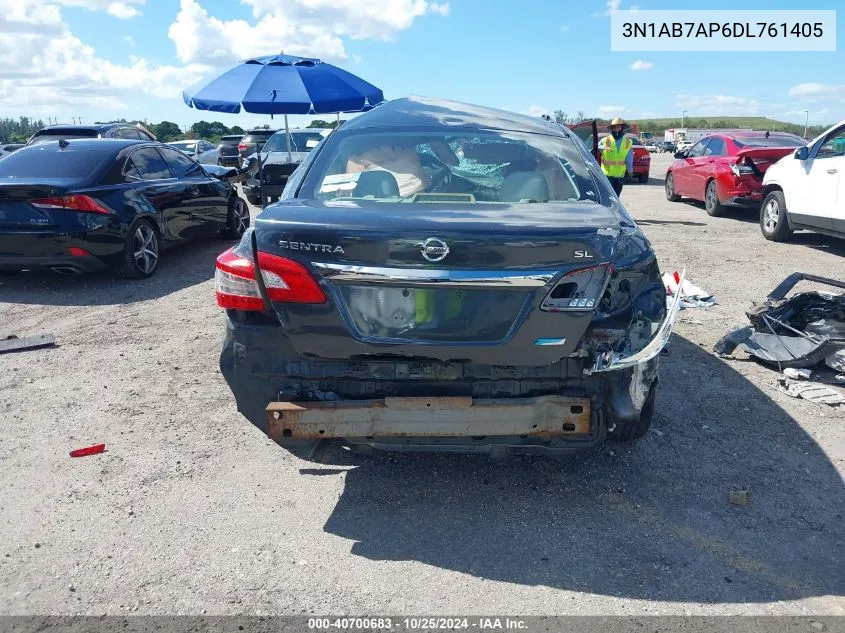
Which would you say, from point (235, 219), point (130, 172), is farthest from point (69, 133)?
point (130, 172)

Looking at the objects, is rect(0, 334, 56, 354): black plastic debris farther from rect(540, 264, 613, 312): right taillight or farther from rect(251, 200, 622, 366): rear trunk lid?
rect(540, 264, 613, 312): right taillight

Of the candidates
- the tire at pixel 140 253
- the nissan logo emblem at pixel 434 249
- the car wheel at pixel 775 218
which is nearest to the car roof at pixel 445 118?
the nissan logo emblem at pixel 434 249

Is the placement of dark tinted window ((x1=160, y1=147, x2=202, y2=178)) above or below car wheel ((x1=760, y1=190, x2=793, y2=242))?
above

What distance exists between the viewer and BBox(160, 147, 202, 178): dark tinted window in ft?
29.1

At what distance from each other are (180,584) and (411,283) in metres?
1.48

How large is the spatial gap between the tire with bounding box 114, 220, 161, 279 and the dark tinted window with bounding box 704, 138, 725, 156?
995cm

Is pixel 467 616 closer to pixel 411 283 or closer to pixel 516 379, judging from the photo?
pixel 516 379

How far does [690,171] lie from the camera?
45.5ft

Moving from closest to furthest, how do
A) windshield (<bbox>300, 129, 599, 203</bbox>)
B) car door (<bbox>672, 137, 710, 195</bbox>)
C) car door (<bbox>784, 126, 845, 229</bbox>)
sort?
windshield (<bbox>300, 129, 599, 203</bbox>)
car door (<bbox>784, 126, 845, 229</bbox>)
car door (<bbox>672, 137, 710, 195</bbox>)

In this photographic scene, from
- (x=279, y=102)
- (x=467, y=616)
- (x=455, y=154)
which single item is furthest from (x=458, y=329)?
(x=279, y=102)

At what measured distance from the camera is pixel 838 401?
4383mm

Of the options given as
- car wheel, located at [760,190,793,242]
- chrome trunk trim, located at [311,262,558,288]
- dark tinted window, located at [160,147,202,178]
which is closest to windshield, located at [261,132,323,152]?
dark tinted window, located at [160,147,202,178]

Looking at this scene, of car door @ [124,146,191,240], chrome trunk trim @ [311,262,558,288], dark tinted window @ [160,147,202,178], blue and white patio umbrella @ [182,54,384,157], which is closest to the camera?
chrome trunk trim @ [311,262,558,288]

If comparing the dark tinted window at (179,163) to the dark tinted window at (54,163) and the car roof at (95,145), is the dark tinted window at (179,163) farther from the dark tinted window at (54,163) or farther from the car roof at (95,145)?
the dark tinted window at (54,163)
